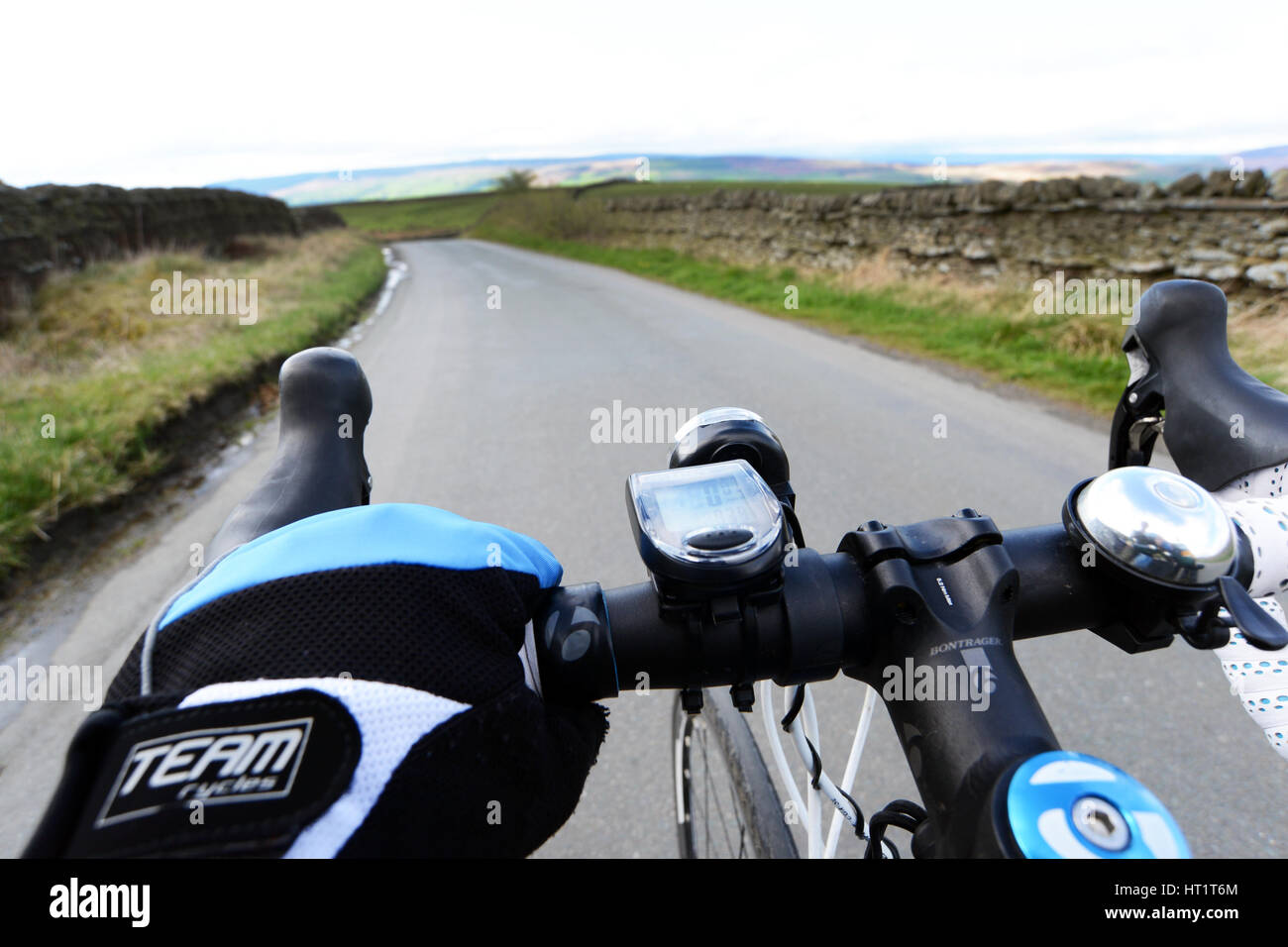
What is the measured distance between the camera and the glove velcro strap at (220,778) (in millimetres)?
441

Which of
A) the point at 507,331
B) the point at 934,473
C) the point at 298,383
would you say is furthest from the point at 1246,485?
the point at 507,331

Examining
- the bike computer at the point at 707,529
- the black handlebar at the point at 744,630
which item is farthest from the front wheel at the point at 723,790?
the bike computer at the point at 707,529

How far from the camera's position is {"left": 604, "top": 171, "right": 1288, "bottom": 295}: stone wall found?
762cm

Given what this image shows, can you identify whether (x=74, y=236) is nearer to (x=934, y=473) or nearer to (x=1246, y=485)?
(x=934, y=473)

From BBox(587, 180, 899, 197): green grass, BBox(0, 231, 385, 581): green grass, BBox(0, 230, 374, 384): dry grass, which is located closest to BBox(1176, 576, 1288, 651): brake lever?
BBox(0, 231, 385, 581): green grass

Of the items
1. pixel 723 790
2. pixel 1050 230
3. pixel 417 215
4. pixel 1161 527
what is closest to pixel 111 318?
pixel 723 790

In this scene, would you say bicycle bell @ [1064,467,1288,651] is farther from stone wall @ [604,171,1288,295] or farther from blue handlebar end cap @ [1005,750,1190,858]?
stone wall @ [604,171,1288,295]

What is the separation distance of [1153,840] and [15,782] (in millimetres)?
3141

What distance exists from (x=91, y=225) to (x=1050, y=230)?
1453cm

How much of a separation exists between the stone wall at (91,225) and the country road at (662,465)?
447cm

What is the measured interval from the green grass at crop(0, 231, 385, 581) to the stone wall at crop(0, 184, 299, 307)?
1.30 feet

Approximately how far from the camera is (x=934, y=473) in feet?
14.8

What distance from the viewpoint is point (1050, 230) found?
967cm

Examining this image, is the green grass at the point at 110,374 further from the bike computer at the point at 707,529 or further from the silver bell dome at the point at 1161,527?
the silver bell dome at the point at 1161,527
